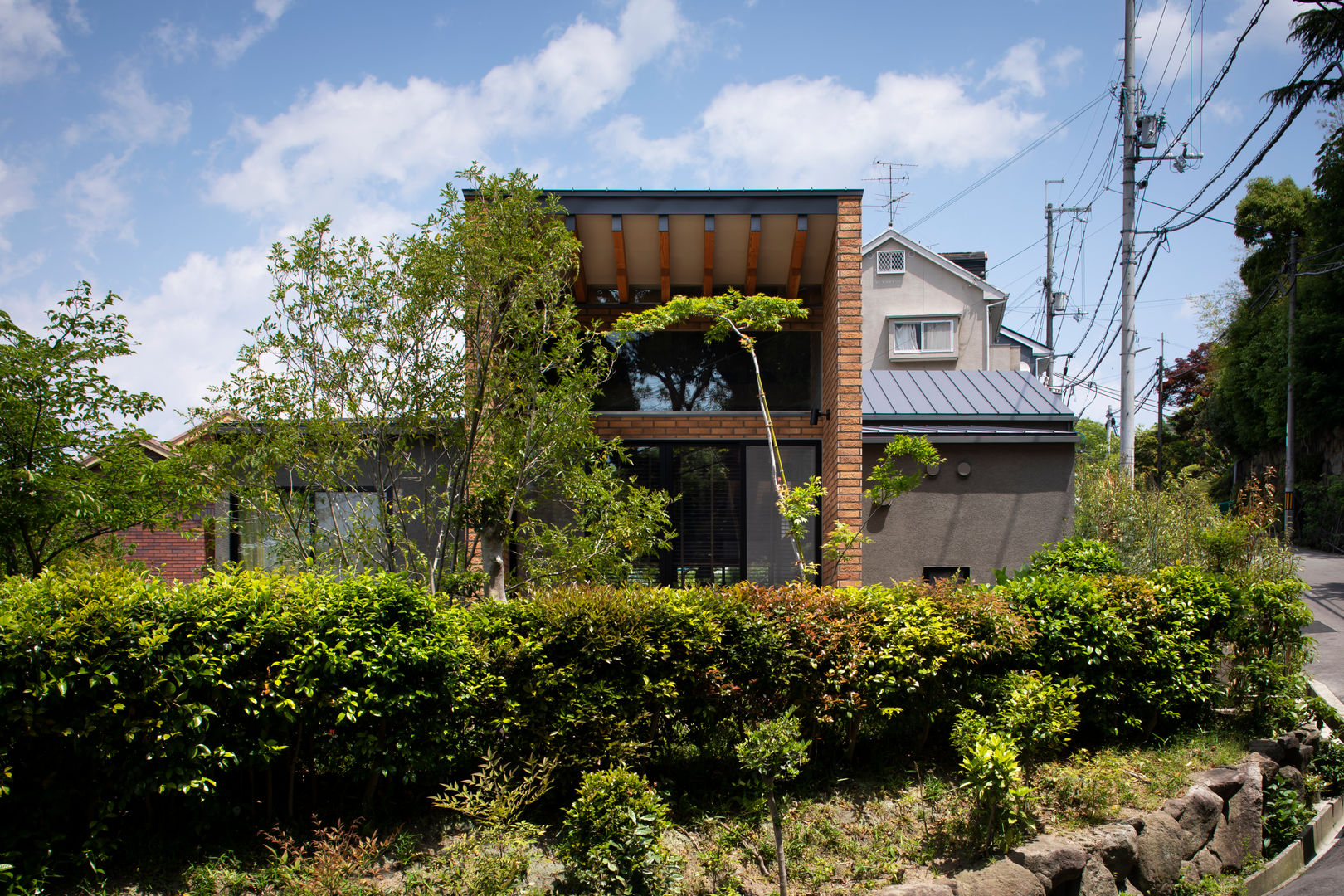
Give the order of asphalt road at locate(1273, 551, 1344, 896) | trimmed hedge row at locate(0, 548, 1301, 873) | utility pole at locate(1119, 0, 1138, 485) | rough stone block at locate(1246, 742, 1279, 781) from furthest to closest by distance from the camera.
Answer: utility pole at locate(1119, 0, 1138, 485)
rough stone block at locate(1246, 742, 1279, 781)
asphalt road at locate(1273, 551, 1344, 896)
trimmed hedge row at locate(0, 548, 1301, 873)

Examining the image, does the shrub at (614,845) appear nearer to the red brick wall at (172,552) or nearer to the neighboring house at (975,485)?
the neighboring house at (975,485)

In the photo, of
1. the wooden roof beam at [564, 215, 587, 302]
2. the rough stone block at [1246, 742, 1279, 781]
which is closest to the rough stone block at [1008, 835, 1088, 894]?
the rough stone block at [1246, 742, 1279, 781]

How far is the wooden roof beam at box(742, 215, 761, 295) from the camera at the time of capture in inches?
325

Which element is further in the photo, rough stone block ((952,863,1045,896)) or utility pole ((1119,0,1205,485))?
utility pole ((1119,0,1205,485))

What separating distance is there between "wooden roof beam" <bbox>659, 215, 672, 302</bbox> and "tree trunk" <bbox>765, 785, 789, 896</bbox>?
20.0 feet

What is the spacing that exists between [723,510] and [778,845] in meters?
5.28

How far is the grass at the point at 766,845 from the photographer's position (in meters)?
3.62

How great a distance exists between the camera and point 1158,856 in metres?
4.45

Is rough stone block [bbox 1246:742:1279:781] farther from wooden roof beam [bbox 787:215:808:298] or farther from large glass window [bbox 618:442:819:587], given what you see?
wooden roof beam [bbox 787:215:808:298]

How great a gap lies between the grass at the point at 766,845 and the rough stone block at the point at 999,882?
14cm

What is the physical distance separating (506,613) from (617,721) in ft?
2.98

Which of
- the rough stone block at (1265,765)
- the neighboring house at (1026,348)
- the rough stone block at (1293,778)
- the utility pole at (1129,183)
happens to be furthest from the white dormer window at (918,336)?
the rough stone block at (1265,765)

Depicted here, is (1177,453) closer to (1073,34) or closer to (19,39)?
(1073,34)

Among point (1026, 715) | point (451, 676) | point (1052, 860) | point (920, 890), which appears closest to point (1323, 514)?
point (1026, 715)
